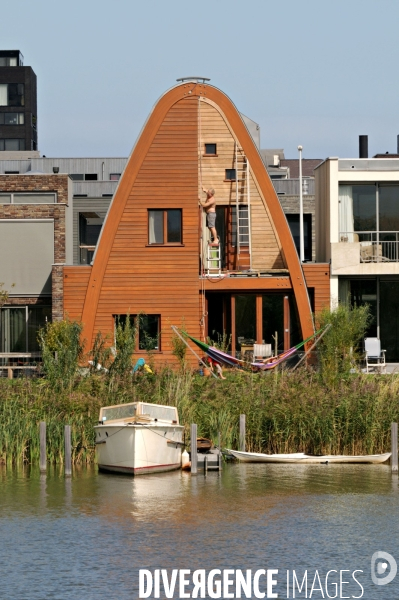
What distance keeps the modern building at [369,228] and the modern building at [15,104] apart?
6187 centimetres

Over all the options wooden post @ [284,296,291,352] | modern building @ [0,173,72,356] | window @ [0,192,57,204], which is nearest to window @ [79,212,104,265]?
window @ [0,192,57,204]

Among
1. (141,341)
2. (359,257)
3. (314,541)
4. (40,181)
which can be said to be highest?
(40,181)

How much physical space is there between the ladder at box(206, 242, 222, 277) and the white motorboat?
1160 cm

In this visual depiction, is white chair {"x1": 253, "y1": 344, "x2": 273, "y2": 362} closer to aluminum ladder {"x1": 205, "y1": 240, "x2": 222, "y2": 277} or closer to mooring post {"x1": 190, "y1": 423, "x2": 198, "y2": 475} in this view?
aluminum ladder {"x1": 205, "y1": 240, "x2": 222, "y2": 277}

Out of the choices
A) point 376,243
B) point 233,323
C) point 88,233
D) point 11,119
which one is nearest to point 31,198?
point 233,323

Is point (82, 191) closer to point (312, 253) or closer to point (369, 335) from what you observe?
point (312, 253)

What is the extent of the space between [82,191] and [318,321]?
75.5 feet

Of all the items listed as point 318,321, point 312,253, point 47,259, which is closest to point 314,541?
point 318,321

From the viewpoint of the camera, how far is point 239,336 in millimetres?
38312

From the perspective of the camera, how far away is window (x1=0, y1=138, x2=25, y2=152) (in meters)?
98.0

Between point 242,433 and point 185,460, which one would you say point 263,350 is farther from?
point 185,460

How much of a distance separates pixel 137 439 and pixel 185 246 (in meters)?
12.9

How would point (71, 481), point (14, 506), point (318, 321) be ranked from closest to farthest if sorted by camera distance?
point (14, 506) < point (71, 481) < point (318, 321)

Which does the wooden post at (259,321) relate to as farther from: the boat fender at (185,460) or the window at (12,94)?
the window at (12,94)
